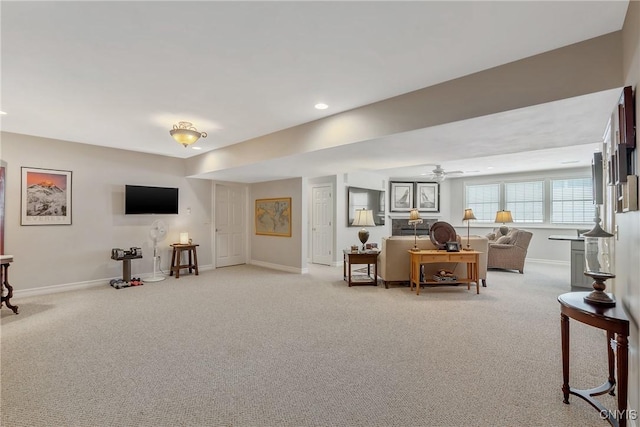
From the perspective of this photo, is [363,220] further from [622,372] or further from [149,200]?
[149,200]

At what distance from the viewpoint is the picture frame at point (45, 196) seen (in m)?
4.86

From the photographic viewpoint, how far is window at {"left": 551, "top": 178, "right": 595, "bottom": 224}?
774 centimetres

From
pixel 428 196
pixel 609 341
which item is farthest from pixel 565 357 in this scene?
pixel 428 196

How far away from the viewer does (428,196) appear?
394 inches

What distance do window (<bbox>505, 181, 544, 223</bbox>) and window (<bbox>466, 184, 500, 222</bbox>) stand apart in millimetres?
302

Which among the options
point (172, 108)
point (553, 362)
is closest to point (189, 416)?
point (553, 362)

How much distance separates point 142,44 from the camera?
2.32 meters

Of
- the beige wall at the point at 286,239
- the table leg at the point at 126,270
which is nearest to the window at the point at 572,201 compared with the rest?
the beige wall at the point at 286,239

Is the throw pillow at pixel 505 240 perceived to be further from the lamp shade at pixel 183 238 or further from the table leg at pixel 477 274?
the lamp shade at pixel 183 238

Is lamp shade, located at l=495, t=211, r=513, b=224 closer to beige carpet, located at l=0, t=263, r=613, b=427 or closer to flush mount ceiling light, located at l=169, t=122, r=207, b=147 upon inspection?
beige carpet, located at l=0, t=263, r=613, b=427

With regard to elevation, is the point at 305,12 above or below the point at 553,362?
above

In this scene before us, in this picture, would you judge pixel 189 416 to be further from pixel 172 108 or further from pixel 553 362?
pixel 172 108

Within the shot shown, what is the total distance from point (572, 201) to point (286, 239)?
743cm

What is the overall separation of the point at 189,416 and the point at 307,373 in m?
0.90
